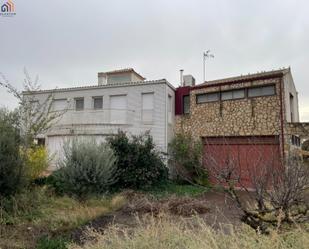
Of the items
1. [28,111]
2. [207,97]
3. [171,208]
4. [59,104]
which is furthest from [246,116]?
[59,104]

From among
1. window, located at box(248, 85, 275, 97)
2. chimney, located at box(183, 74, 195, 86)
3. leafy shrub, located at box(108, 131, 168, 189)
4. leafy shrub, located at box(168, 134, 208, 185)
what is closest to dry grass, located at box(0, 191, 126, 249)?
leafy shrub, located at box(108, 131, 168, 189)

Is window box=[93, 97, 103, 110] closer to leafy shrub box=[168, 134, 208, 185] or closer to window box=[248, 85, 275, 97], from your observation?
leafy shrub box=[168, 134, 208, 185]

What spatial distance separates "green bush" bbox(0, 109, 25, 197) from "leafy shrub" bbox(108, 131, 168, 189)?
6.07 m

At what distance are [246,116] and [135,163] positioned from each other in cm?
683

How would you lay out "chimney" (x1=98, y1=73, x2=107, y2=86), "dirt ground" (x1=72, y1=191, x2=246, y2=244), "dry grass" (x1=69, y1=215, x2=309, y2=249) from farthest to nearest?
"chimney" (x1=98, y1=73, x2=107, y2=86), "dirt ground" (x1=72, y1=191, x2=246, y2=244), "dry grass" (x1=69, y1=215, x2=309, y2=249)

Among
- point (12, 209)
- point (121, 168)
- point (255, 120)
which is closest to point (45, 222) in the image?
point (12, 209)

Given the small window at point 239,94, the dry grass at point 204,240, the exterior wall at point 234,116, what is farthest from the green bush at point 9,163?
the small window at point 239,94

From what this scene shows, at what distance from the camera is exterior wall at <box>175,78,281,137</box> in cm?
1559

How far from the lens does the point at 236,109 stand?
16.7m

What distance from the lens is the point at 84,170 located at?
10062 millimetres

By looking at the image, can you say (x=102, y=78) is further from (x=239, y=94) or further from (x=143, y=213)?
(x=143, y=213)

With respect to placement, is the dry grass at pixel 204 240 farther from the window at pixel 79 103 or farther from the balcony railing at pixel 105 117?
the window at pixel 79 103

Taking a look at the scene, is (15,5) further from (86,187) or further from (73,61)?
(86,187)

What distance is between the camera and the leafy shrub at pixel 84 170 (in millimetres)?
10047
